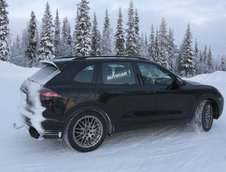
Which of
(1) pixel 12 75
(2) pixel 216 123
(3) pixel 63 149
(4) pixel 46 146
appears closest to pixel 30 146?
(4) pixel 46 146

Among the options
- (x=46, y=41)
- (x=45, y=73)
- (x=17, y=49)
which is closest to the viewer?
(x=45, y=73)

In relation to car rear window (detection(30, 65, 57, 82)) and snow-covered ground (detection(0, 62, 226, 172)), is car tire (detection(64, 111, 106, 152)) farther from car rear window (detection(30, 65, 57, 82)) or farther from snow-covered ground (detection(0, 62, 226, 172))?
car rear window (detection(30, 65, 57, 82))

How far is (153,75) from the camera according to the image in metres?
5.25

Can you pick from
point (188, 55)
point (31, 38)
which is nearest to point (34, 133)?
point (31, 38)

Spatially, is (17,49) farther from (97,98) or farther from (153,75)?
(97,98)

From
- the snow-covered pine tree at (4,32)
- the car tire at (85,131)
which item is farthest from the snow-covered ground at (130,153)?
the snow-covered pine tree at (4,32)

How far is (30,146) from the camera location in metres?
4.78

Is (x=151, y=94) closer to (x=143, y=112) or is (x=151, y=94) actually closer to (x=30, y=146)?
(x=143, y=112)

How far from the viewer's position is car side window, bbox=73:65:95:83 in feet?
14.7

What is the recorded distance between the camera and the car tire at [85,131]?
436 cm

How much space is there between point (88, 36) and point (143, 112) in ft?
111

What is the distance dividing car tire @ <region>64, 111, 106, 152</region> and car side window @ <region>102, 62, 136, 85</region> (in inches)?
29.8

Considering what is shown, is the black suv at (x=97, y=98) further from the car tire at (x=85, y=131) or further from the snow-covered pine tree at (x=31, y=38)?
the snow-covered pine tree at (x=31, y=38)

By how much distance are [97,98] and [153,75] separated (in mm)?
1481
